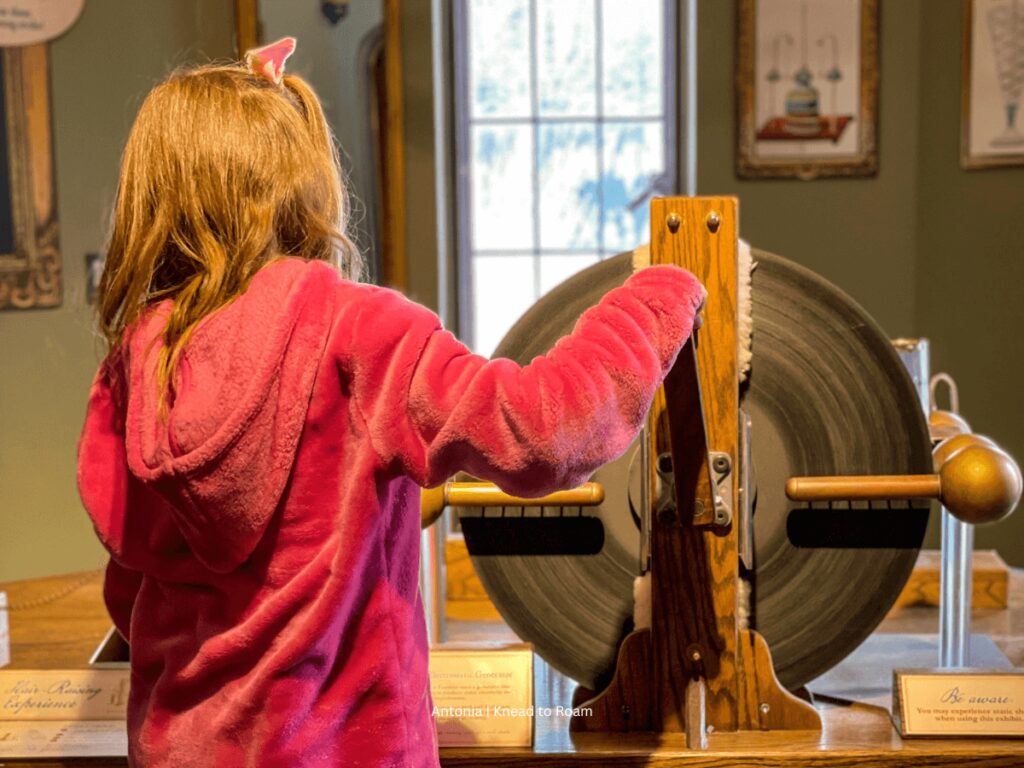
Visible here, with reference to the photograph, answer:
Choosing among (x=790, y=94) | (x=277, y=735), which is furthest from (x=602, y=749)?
(x=790, y=94)

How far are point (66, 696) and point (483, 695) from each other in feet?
1.55

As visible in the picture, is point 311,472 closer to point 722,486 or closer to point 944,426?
point 722,486

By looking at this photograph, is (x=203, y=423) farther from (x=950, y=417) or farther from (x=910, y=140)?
(x=910, y=140)

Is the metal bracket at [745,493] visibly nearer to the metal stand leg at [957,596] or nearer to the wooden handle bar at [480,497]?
the wooden handle bar at [480,497]

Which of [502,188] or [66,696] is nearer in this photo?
[66,696]

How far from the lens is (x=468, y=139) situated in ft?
11.3

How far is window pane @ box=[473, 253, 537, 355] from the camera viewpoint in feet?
11.5

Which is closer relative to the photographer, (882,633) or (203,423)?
(203,423)

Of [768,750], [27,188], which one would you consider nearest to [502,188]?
[27,188]

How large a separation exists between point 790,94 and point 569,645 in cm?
236

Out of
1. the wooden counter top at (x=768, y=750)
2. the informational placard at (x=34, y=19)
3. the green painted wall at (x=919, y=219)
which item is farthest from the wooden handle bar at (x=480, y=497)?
the green painted wall at (x=919, y=219)

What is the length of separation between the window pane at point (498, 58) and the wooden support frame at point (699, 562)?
7.96ft

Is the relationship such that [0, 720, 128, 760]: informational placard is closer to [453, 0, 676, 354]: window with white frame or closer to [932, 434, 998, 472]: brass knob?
[932, 434, 998, 472]: brass knob

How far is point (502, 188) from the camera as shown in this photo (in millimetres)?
3473
